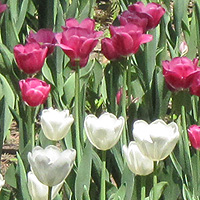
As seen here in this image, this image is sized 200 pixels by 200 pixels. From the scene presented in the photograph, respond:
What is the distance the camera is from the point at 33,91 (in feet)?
4.38

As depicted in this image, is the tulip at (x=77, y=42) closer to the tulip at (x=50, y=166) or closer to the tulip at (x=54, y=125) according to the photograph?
the tulip at (x=54, y=125)

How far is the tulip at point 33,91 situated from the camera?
1.34 m

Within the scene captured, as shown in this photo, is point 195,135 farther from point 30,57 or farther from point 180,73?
point 30,57

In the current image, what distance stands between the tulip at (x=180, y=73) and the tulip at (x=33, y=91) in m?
0.30

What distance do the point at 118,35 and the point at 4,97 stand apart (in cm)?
37

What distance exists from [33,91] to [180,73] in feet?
1.14

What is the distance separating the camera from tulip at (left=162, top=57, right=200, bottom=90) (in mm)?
1438

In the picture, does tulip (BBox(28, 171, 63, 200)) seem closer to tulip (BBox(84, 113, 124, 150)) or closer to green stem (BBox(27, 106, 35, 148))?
tulip (BBox(84, 113, 124, 150))

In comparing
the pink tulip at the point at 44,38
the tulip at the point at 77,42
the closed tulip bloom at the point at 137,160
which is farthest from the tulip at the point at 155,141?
the pink tulip at the point at 44,38

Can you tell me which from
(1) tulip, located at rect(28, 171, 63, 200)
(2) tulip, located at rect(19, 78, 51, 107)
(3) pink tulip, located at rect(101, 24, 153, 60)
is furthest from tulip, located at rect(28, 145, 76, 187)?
(3) pink tulip, located at rect(101, 24, 153, 60)

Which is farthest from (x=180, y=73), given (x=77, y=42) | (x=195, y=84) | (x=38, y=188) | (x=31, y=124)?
(x=38, y=188)

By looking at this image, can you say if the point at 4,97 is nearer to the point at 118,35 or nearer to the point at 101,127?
the point at 118,35

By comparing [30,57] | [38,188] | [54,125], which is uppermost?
[30,57]

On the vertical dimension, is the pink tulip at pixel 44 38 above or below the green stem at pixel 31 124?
above
